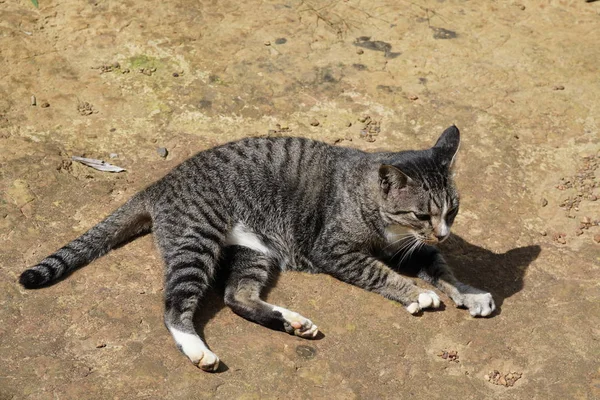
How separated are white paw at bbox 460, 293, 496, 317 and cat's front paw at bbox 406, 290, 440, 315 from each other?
232 millimetres

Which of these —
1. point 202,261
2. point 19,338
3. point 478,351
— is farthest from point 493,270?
point 19,338

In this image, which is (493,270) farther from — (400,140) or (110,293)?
(110,293)

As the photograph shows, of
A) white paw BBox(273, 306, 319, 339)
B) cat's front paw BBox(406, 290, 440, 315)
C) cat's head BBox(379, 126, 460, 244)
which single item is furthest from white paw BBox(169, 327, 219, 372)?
cat's head BBox(379, 126, 460, 244)

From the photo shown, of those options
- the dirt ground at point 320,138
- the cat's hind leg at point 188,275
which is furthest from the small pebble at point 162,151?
the cat's hind leg at point 188,275

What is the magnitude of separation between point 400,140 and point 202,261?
9.29ft

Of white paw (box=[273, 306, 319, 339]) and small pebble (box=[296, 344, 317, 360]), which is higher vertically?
white paw (box=[273, 306, 319, 339])

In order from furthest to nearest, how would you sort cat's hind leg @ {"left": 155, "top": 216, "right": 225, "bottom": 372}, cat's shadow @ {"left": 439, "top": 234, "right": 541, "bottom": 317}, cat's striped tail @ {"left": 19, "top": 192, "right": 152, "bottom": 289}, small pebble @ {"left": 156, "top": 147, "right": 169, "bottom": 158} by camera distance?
small pebble @ {"left": 156, "top": 147, "right": 169, "bottom": 158}
cat's shadow @ {"left": 439, "top": 234, "right": 541, "bottom": 317}
cat's striped tail @ {"left": 19, "top": 192, "right": 152, "bottom": 289}
cat's hind leg @ {"left": 155, "top": 216, "right": 225, "bottom": 372}

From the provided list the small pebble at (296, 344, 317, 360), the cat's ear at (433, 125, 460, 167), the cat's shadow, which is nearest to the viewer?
the small pebble at (296, 344, 317, 360)

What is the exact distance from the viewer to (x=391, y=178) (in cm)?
514

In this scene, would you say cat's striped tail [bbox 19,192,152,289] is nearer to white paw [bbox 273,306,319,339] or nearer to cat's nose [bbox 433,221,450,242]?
white paw [bbox 273,306,319,339]

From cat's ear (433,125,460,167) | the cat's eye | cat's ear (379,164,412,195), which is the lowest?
the cat's eye

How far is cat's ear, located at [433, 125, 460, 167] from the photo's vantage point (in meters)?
5.24

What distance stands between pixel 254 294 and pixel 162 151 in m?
2.11

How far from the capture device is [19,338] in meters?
4.48
